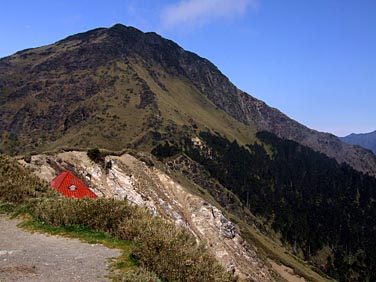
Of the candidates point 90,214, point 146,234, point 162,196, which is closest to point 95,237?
point 90,214

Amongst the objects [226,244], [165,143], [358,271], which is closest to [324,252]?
[358,271]

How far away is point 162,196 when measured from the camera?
6325cm

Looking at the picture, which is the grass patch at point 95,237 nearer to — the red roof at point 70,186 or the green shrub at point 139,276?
the green shrub at point 139,276

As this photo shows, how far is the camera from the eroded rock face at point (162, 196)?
51.9m

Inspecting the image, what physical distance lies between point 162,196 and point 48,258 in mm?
51921

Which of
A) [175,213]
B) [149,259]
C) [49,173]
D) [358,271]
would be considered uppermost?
[149,259]

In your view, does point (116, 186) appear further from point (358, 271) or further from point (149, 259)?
point (358, 271)

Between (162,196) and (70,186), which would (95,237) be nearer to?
(70,186)

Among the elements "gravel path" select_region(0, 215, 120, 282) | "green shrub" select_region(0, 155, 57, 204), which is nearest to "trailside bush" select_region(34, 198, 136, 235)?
"gravel path" select_region(0, 215, 120, 282)

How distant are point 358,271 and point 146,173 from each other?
161501 millimetres

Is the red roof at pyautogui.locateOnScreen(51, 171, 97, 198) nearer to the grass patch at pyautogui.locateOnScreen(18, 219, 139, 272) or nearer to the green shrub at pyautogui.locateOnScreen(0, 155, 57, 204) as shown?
the green shrub at pyautogui.locateOnScreen(0, 155, 57, 204)

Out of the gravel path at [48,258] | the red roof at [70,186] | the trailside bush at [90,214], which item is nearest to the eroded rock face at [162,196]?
the red roof at [70,186]

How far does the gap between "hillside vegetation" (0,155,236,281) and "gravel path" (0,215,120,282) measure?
1085 millimetres

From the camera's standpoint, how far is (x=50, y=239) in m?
13.9
